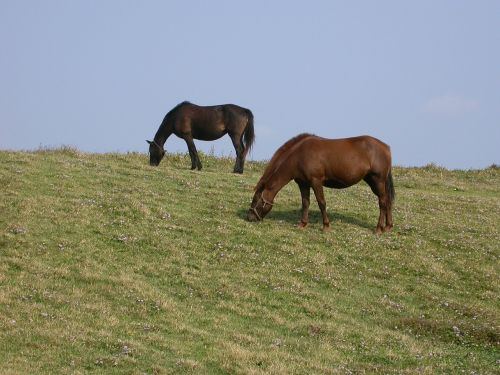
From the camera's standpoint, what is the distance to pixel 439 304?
1639 cm

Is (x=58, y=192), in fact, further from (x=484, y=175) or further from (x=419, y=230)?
(x=484, y=175)

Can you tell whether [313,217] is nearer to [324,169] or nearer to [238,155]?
[324,169]

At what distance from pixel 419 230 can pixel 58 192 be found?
980 cm

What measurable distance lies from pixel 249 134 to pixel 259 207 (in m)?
8.48

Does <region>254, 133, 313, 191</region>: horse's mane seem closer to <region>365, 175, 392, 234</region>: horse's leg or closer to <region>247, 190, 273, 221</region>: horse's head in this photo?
<region>247, 190, 273, 221</region>: horse's head

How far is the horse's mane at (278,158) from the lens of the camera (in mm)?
20766

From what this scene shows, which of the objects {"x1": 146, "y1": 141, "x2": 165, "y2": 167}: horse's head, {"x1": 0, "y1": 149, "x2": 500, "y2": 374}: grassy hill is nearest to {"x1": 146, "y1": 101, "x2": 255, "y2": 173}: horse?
{"x1": 146, "y1": 141, "x2": 165, "y2": 167}: horse's head

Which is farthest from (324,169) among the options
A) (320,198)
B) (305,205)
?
(305,205)

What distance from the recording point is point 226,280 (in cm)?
1656

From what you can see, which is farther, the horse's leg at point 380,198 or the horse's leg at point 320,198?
the horse's leg at point 380,198

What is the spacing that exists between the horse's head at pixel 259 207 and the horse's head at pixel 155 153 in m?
9.57

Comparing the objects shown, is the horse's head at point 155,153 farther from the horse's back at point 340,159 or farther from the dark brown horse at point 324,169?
the horse's back at point 340,159

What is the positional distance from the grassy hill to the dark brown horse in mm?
686

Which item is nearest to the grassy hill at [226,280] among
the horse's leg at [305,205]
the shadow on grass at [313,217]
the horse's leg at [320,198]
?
the shadow on grass at [313,217]
